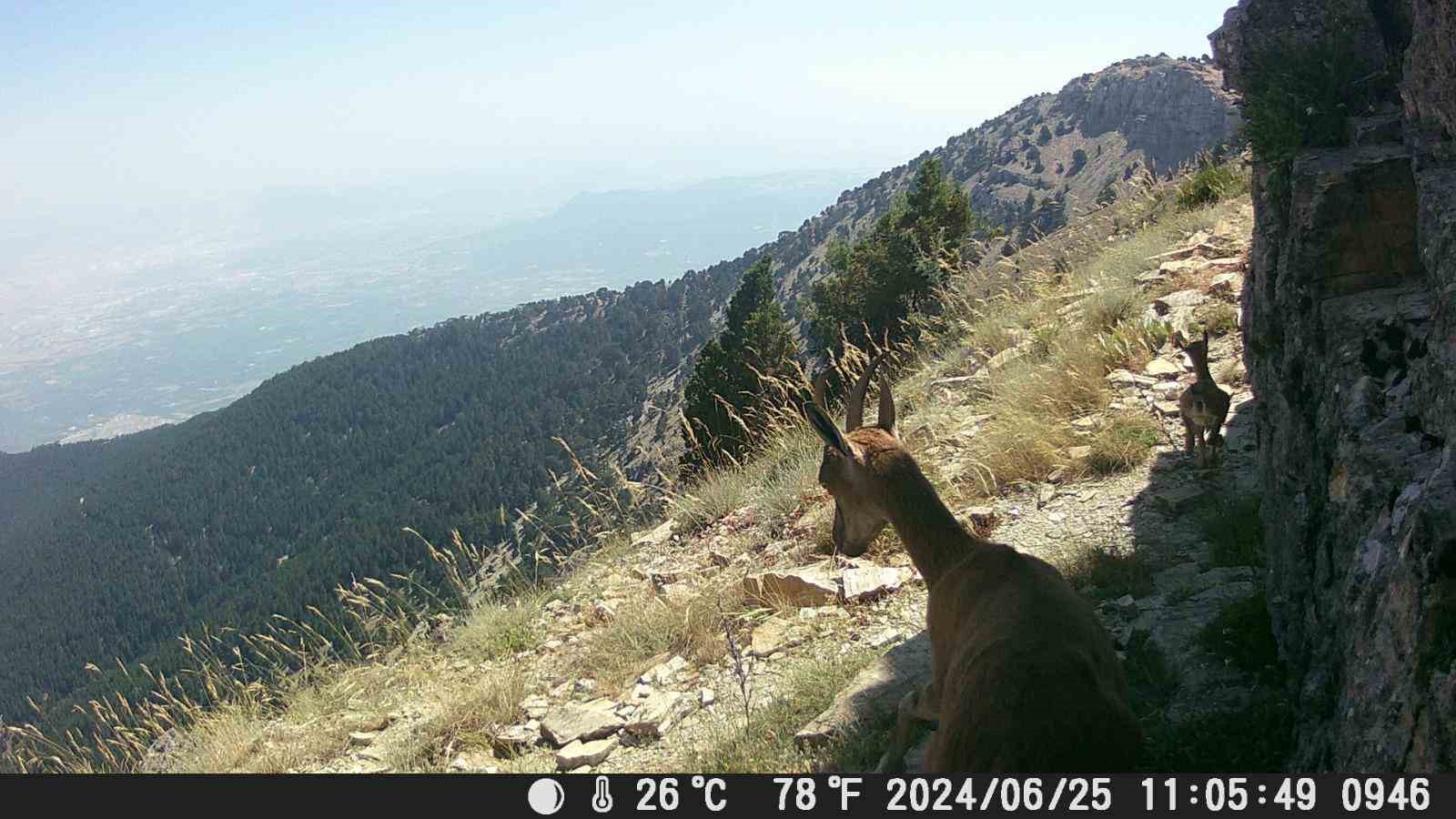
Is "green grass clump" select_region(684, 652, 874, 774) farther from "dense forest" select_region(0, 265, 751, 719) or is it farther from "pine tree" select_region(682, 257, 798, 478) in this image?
"dense forest" select_region(0, 265, 751, 719)

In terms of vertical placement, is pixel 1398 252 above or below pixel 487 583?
above

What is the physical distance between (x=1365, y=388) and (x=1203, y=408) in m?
3.35

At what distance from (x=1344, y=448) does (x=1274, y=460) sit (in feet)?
4.34

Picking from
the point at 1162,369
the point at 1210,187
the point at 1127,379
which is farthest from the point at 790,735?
the point at 1210,187

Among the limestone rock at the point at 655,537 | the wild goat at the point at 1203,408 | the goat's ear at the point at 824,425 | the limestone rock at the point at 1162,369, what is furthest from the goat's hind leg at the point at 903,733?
the limestone rock at the point at 1162,369

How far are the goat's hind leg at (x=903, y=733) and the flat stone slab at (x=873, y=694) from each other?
44cm

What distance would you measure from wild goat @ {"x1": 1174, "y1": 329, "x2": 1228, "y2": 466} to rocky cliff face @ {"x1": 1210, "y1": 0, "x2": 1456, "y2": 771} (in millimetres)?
1275

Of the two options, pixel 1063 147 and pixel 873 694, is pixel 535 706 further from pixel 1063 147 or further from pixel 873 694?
pixel 1063 147

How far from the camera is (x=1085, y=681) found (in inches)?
121

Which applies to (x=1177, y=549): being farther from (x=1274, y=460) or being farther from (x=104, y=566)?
(x=104, y=566)

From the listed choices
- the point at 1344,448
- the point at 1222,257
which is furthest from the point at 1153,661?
the point at 1222,257

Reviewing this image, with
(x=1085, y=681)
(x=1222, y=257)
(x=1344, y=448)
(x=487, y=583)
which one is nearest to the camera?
(x=1085, y=681)

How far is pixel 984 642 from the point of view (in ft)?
11.3

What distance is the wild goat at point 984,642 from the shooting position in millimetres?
2863
